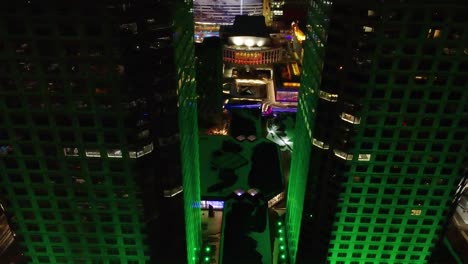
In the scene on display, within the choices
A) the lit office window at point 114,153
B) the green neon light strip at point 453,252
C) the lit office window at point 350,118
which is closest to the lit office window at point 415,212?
the lit office window at point 350,118

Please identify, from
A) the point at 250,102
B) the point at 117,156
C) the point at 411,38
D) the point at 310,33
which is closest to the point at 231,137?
the point at 250,102

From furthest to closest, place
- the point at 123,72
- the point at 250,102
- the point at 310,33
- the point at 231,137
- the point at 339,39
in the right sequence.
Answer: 1. the point at 250,102
2. the point at 231,137
3. the point at 310,33
4. the point at 339,39
5. the point at 123,72

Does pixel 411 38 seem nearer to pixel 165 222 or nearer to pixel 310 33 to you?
pixel 310 33

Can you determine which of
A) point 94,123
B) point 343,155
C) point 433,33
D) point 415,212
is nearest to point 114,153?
point 94,123

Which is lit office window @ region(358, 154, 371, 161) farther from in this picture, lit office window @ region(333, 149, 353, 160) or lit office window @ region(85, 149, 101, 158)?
lit office window @ region(85, 149, 101, 158)

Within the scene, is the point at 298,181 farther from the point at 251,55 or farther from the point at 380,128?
the point at 251,55

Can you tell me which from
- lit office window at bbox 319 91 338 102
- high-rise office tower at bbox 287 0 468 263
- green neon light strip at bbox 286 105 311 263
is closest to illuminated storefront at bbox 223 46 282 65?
green neon light strip at bbox 286 105 311 263

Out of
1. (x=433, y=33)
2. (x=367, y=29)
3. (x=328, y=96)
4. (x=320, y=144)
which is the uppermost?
(x=367, y=29)
